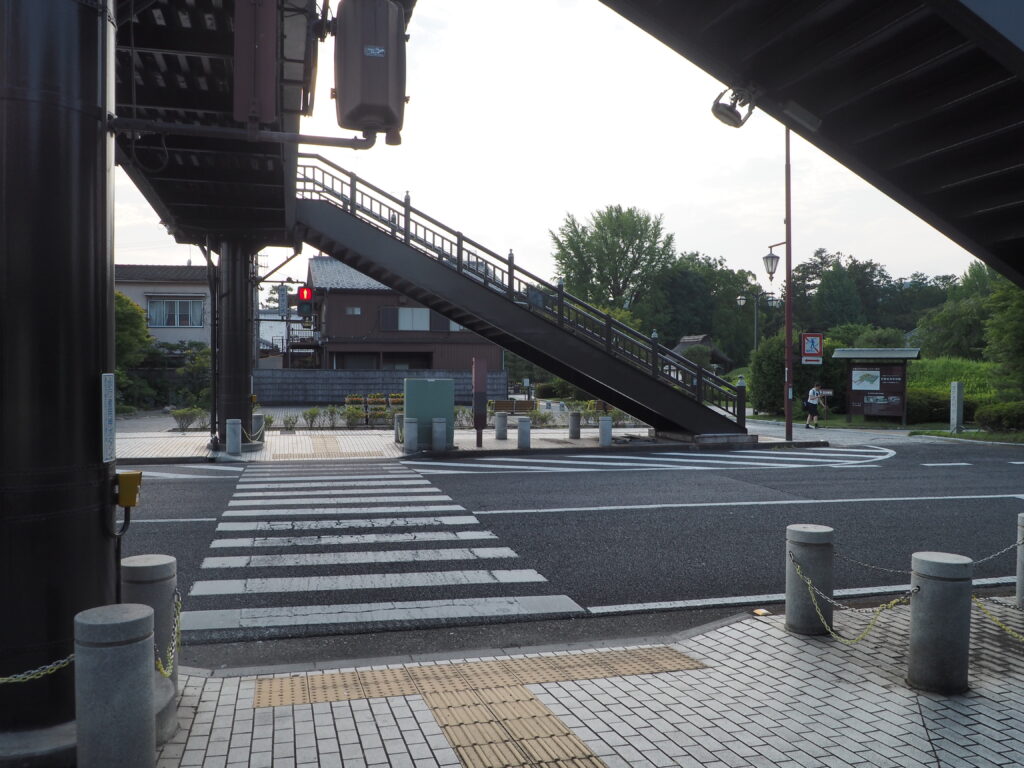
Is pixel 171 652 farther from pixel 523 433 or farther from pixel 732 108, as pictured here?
pixel 523 433

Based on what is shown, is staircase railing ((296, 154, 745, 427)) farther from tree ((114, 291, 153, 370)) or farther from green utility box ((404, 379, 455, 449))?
tree ((114, 291, 153, 370))

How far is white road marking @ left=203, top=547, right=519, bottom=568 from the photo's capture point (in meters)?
8.19

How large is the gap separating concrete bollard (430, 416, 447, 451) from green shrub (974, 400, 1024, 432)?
65.3 ft

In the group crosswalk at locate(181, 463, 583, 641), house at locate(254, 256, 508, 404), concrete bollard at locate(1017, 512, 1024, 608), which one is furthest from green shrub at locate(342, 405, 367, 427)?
concrete bollard at locate(1017, 512, 1024, 608)

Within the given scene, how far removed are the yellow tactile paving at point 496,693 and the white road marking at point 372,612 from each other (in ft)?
4.07

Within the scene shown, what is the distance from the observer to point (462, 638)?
6.02 metres

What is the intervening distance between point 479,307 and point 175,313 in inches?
1472

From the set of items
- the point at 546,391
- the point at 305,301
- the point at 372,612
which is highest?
the point at 305,301

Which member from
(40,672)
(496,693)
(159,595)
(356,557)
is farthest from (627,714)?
(356,557)

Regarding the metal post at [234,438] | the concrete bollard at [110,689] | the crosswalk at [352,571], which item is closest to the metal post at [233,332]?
the metal post at [234,438]

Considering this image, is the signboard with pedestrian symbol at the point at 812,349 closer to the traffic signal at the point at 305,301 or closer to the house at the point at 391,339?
the traffic signal at the point at 305,301

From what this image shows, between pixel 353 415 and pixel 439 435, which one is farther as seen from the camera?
pixel 353 415

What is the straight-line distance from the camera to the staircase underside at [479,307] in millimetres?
18312

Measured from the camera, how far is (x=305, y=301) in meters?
24.9
